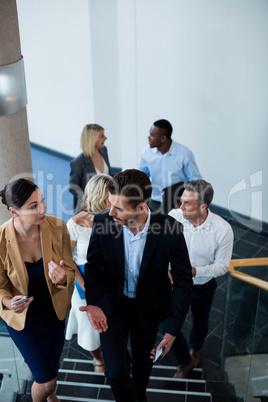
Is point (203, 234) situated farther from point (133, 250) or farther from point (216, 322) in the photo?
point (216, 322)

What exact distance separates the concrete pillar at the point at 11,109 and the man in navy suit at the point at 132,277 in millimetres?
1528

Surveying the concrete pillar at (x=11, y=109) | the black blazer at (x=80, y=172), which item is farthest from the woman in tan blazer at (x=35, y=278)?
the black blazer at (x=80, y=172)

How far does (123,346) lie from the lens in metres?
3.36

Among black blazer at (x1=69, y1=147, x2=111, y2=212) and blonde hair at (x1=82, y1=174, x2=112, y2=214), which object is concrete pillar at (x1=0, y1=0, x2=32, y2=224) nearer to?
blonde hair at (x1=82, y1=174, x2=112, y2=214)

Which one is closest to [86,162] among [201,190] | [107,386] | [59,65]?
[201,190]

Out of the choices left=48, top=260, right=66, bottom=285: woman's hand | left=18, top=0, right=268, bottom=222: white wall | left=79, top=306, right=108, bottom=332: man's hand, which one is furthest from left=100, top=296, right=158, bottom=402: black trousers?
left=18, top=0, right=268, bottom=222: white wall

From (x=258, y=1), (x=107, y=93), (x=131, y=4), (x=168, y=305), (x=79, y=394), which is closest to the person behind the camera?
(x=168, y=305)

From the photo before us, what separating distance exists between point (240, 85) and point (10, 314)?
14.6 feet

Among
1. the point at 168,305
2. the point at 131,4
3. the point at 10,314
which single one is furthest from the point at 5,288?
the point at 131,4

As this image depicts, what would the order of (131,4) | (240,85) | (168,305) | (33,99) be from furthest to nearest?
(33,99) → (131,4) → (240,85) → (168,305)

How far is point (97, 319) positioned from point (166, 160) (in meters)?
2.84

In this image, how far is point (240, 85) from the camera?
20.8ft

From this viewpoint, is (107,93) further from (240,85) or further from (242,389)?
(242,389)

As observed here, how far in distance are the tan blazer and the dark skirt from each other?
76 millimetres
